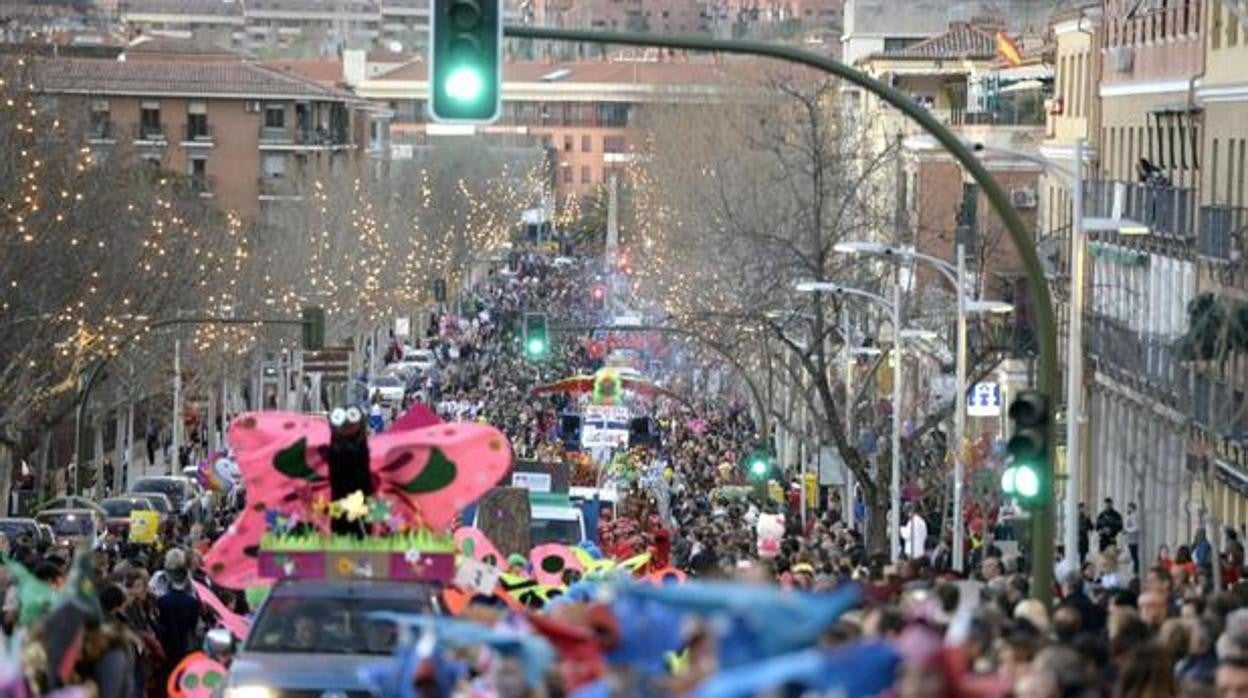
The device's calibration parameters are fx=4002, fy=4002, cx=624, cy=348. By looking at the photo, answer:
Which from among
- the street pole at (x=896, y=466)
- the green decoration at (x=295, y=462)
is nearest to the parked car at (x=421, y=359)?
the street pole at (x=896, y=466)

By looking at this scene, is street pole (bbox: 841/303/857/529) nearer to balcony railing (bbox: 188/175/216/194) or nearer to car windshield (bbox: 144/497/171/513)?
car windshield (bbox: 144/497/171/513)

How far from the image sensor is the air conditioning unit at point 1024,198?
7750cm

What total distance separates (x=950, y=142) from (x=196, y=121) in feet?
365

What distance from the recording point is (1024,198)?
77.7m

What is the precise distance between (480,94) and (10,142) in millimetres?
34636

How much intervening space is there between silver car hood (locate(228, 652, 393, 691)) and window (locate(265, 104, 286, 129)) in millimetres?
115630

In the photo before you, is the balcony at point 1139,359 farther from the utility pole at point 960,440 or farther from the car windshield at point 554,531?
the car windshield at point 554,531

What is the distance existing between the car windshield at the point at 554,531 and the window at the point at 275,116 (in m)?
95.4

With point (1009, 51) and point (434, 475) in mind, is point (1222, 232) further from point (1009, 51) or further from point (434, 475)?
point (1009, 51)

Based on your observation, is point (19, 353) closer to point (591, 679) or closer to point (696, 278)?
point (696, 278)

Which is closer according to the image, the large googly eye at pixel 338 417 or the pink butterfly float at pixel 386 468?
the large googly eye at pixel 338 417

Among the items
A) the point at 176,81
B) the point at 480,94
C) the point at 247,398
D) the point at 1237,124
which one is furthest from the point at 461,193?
the point at 480,94

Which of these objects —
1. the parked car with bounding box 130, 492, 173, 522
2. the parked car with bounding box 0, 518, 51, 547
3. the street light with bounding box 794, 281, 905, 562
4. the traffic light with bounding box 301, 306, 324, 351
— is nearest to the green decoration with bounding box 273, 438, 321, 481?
the parked car with bounding box 0, 518, 51, 547

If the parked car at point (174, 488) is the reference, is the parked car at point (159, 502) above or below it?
above
